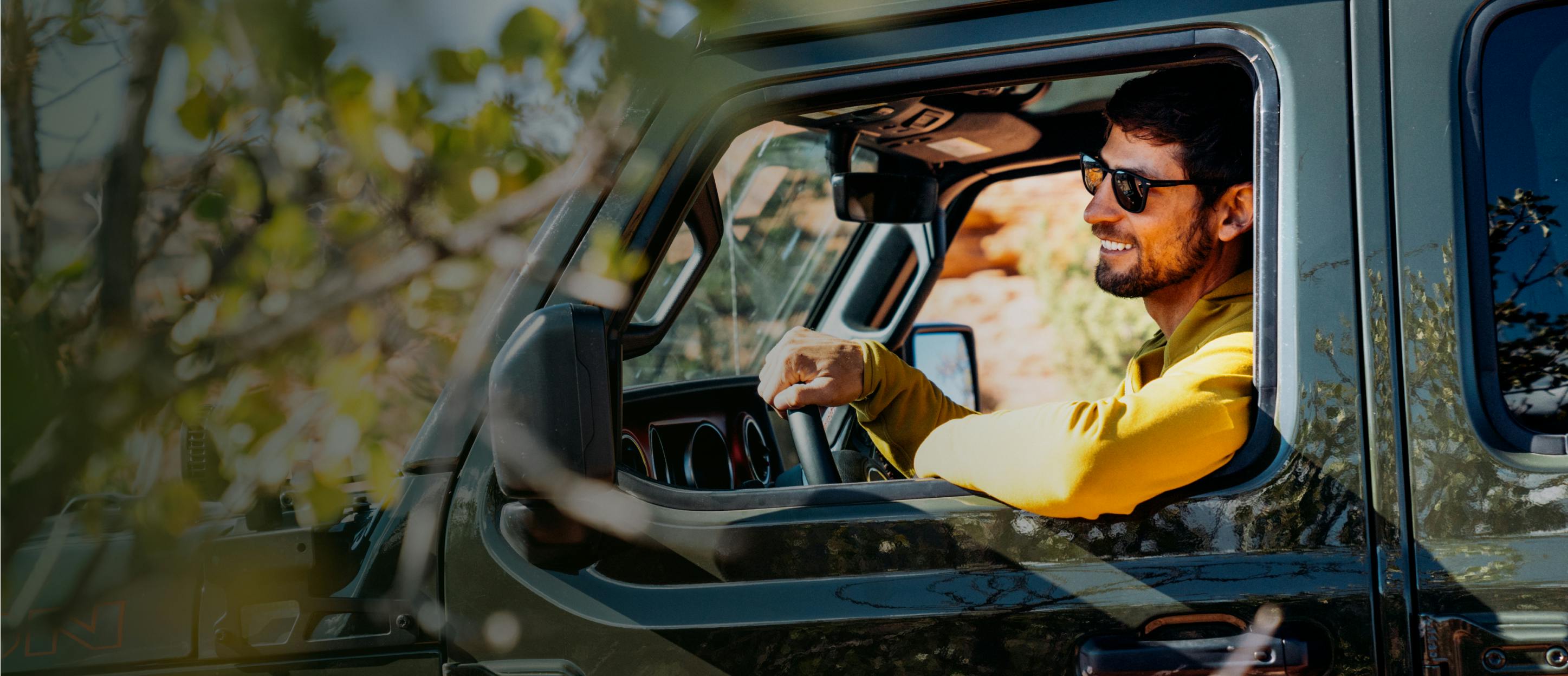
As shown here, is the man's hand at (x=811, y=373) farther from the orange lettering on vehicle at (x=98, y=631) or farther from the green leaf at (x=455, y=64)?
the orange lettering on vehicle at (x=98, y=631)

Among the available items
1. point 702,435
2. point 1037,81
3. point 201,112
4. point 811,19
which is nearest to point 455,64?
point 201,112

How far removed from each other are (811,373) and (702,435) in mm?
872

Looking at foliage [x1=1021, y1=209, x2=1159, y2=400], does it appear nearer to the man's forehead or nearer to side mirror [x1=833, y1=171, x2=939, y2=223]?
side mirror [x1=833, y1=171, x2=939, y2=223]

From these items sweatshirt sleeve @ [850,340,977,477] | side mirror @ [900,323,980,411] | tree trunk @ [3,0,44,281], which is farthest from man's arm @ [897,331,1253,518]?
side mirror @ [900,323,980,411]

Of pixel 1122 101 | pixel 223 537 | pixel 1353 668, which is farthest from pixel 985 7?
pixel 223 537

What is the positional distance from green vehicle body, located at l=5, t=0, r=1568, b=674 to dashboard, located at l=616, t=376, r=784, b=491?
2.19 ft

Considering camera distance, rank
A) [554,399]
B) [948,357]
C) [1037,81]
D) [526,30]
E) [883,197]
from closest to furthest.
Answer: [526,30] < [554,399] < [1037,81] < [883,197] < [948,357]

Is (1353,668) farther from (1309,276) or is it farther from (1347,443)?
(1309,276)

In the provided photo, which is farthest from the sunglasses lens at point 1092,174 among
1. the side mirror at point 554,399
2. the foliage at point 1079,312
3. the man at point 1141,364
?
the foliage at point 1079,312

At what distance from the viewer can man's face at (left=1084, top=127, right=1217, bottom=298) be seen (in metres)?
1.72

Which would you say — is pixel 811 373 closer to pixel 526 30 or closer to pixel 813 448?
Answer: pixel 813 448

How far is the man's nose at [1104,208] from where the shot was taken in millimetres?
1782

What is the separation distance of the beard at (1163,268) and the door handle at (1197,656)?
0.64 m

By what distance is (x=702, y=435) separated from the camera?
255cm
